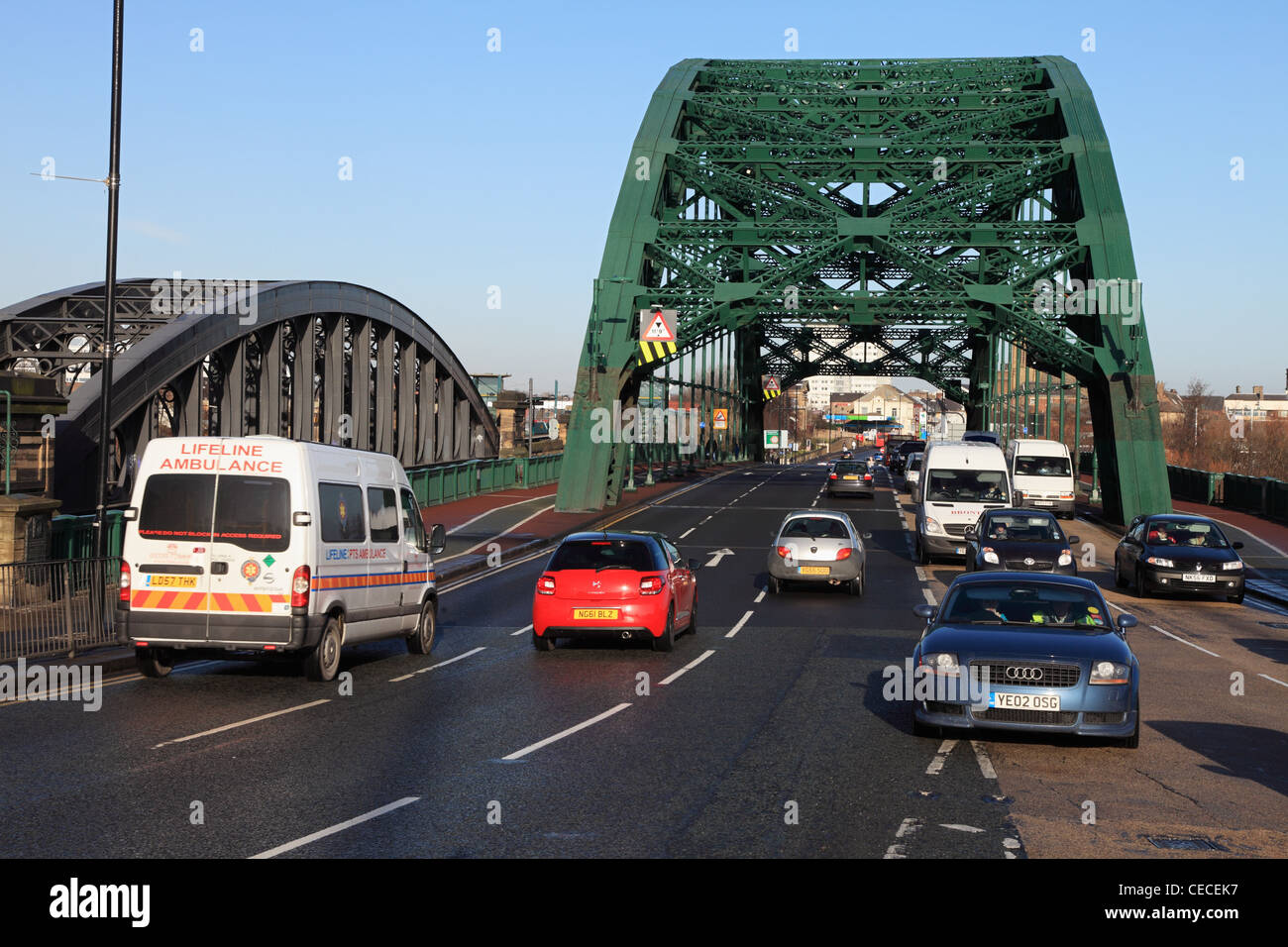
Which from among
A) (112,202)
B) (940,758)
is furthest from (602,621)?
(112,202)

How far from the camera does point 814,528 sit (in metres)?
25.5

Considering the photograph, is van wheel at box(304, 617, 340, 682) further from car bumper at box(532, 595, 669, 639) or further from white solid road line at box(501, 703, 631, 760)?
white solid road line at box(501, 703, 631, 760)

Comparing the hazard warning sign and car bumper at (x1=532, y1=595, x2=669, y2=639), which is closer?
car bumper at (x1=532, y1=595, x2=669, y2=639)

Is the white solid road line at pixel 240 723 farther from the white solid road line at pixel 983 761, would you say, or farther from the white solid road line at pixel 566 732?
the white solid road line at pixel 983 761

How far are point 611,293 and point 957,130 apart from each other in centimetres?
1604

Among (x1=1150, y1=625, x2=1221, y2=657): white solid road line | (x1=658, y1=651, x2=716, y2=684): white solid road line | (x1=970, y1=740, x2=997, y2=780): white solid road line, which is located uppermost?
(x1=970, y1=740, x2=997, y2=780): white solid road line

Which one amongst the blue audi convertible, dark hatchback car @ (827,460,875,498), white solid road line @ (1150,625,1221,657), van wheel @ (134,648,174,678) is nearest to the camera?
the blue audi convertible

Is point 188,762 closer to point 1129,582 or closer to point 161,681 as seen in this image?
point 161,681

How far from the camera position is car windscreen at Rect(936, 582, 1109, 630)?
12141mm

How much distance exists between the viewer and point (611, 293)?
143 feet

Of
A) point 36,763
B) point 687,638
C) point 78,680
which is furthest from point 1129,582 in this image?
point 36,763

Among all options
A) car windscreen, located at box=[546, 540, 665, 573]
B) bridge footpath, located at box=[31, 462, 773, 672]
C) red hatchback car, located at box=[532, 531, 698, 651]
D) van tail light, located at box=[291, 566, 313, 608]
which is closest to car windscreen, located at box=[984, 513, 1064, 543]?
bridge footpath, located at box=[31, 462, 773, 672]

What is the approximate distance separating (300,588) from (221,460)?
5.39 feet
